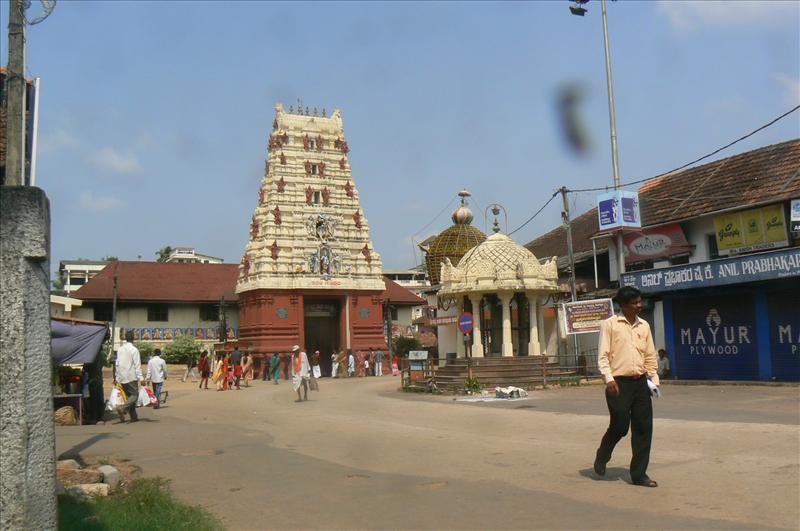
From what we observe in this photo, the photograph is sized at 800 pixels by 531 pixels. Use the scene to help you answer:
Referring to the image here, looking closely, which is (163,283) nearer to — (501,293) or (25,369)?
(501,293)

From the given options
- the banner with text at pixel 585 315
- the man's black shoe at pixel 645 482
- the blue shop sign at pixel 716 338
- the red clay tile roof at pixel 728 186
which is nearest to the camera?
the man's black shoe at pixel 645 482

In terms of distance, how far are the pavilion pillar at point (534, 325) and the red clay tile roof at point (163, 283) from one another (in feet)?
77.1

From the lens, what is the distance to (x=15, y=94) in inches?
327

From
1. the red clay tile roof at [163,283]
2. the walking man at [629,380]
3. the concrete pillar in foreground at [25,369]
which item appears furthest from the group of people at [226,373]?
the concrete pillar in foreground at [25,369]

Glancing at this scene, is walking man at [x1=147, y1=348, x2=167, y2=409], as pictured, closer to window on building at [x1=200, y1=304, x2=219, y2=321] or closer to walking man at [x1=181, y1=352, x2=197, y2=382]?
walking man at [x1=181, y1=352, x2=197, y2=382]

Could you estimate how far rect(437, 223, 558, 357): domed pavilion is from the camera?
25422mm

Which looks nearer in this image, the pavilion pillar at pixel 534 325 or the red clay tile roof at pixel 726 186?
the red clay tile roof at pixel 726 186

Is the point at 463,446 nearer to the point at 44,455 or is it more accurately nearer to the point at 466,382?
the point at 44,455

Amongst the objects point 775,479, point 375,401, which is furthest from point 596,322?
point 775,479

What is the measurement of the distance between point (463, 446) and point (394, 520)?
450 centimetres

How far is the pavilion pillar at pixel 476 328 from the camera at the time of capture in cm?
2541

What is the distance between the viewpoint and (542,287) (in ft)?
83.9

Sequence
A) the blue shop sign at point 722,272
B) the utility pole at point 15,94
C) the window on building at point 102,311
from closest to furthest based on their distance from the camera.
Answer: the utility pole at point 15,94
the blue shop sign at point 722,272
the window on building at point 102,311

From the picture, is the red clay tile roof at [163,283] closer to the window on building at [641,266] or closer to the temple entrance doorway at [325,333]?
the temple entrance doorway at [325,333]
